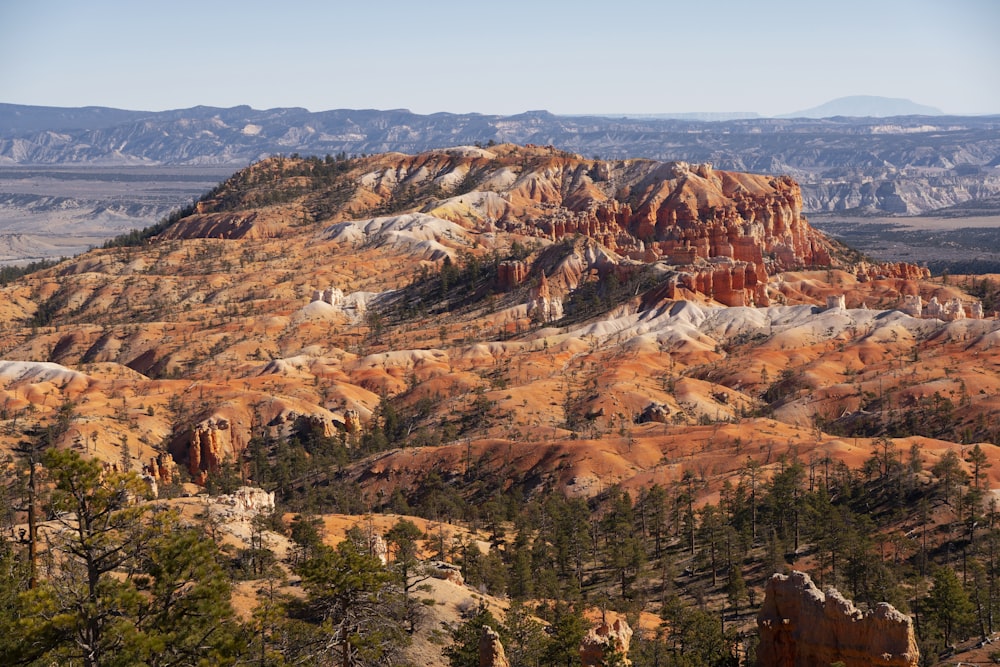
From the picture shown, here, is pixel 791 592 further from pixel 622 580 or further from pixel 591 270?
pixel 591 270

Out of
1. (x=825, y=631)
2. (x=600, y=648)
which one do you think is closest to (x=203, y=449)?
(x=600, y=648)

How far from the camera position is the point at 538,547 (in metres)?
77.1

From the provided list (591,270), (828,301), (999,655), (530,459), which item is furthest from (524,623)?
(591,270)

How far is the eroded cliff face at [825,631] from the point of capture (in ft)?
134

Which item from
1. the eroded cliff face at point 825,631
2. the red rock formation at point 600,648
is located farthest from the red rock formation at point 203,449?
the eroded cliff face at point 825,631

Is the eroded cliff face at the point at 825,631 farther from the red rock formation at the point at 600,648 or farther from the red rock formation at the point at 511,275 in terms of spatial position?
the red rock formation at the point at 511,275

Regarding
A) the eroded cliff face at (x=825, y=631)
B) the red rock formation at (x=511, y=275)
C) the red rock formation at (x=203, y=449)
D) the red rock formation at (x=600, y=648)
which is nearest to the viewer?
the eroded cliff face at (x=825, y=631)

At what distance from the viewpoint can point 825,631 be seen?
42.9 m

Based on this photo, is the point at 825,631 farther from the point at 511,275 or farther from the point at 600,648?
the point at 511,275

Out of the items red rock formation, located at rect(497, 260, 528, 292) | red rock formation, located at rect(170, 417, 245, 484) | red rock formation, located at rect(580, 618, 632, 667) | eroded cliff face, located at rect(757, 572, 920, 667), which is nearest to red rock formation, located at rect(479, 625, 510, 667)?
red rock formation, located at rect(580, 618, 632, 667)

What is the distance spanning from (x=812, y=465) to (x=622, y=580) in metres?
25.7

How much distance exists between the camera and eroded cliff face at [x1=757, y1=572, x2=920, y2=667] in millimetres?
40844

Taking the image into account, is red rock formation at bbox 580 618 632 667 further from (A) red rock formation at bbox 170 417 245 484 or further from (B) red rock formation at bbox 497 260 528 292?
(B) red rock formation at bbox 497 260 528 292

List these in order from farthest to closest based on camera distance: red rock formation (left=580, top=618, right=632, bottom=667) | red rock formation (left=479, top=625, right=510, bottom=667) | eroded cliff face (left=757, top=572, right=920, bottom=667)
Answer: red rock formation (left=580, top=618, right=632, bottom=667)
red rock formation (left=479, top=625, right=510, bottom=667)
eroded cliff face (left=757, top=572, right=920, bottom=667)
